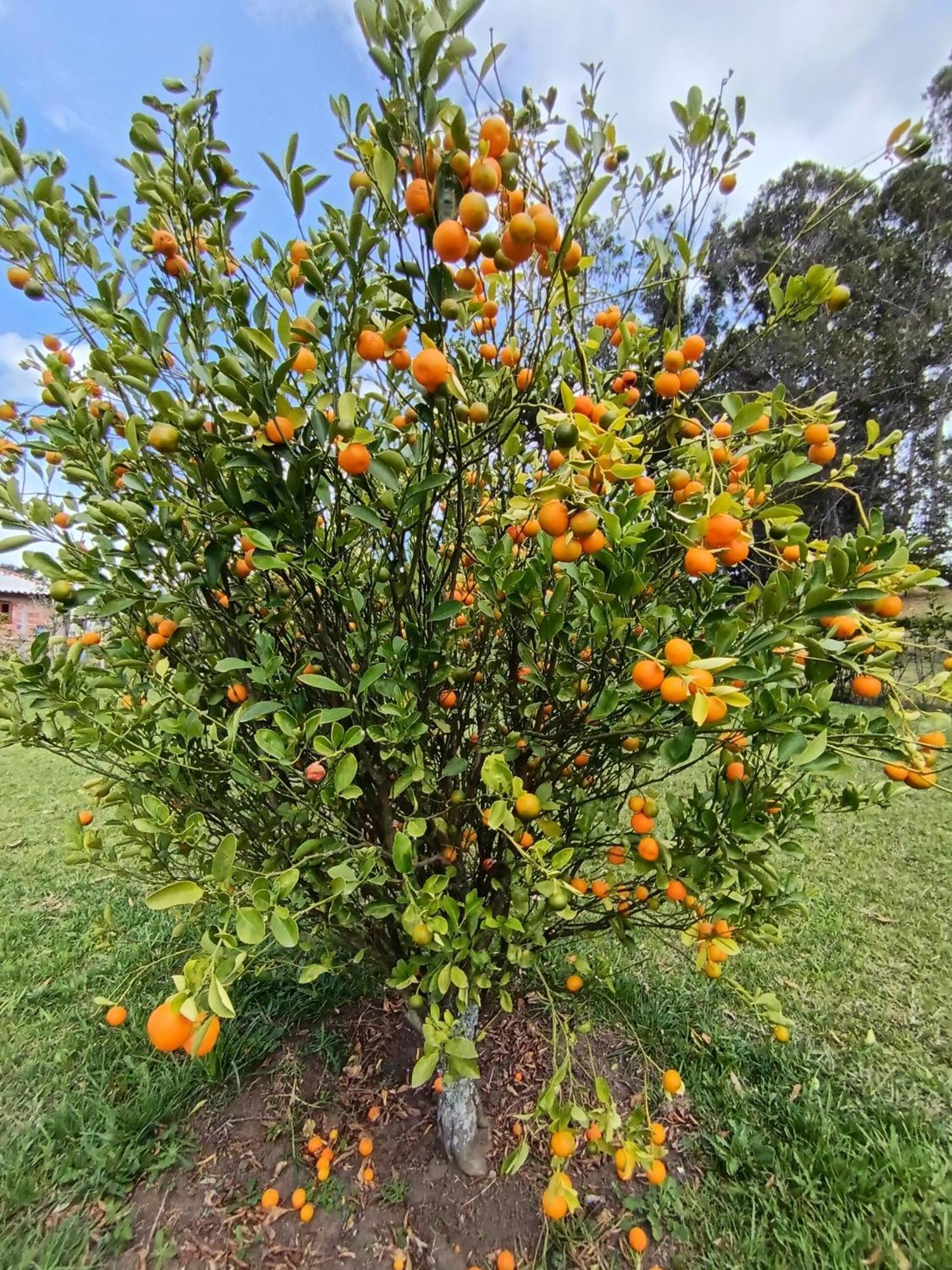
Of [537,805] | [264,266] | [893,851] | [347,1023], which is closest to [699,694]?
[537,805]

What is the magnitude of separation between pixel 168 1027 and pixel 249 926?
0.15 m

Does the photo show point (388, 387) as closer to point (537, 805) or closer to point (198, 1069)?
point (537, 805)

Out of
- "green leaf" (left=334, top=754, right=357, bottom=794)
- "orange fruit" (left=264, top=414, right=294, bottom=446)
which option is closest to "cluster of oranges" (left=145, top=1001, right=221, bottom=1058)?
"green leaf" (left=334, top=754, right=357, bottom=794)

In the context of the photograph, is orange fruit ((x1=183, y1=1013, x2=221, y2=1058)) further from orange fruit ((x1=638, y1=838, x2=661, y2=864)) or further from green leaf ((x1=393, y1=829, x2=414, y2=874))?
orange fruit ((x1=638, y1=838, x2=661, y2=864))

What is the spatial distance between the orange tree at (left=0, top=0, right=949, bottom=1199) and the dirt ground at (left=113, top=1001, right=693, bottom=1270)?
46 centimetres

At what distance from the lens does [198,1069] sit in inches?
80.7

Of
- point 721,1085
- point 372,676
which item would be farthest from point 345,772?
point 721,1085

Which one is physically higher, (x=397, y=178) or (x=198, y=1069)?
(x=397, y=178)

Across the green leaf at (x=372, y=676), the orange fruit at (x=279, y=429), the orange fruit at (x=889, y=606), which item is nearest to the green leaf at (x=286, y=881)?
the green leaf at (x=372, y=676)

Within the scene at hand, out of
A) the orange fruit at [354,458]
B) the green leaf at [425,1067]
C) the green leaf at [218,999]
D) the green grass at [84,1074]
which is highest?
the orange fruit at [354,458]

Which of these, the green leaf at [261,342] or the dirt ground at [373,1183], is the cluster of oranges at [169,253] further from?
the dirt ground at [373,1183]

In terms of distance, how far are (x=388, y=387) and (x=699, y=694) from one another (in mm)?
932

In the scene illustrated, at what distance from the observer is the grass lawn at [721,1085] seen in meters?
1.58

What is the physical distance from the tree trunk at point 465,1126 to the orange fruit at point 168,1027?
42.8 inches
